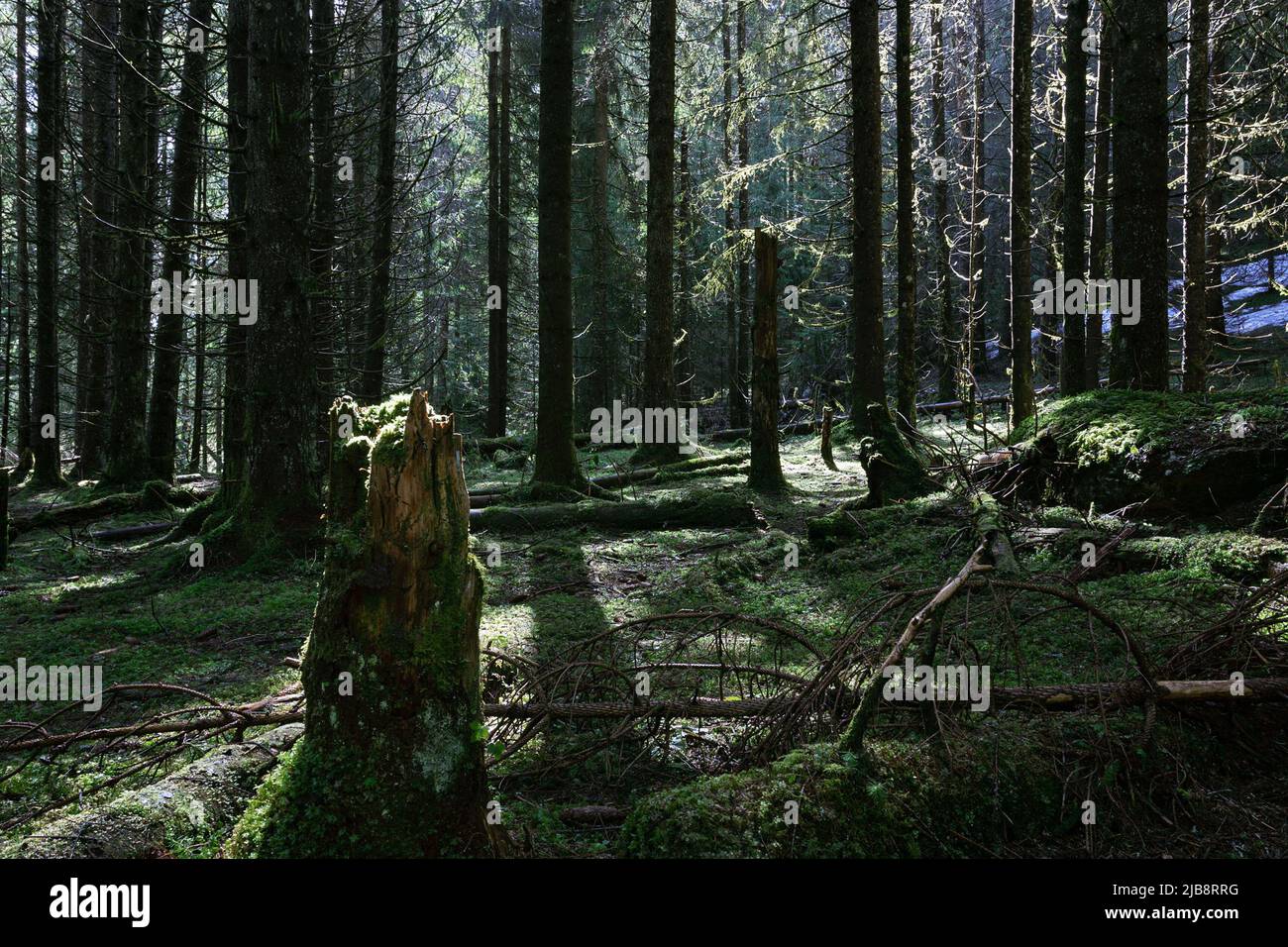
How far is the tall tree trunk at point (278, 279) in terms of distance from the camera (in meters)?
8.41

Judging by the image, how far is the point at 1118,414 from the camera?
7.78 metres

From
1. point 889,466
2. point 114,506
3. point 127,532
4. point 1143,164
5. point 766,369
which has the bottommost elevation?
point 127,532

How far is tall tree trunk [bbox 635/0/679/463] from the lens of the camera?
15.1m

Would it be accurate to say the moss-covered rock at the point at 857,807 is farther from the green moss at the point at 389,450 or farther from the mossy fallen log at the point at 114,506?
the mossy fallen log at the point at 114,506

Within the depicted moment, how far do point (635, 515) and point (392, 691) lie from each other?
7.85 meters

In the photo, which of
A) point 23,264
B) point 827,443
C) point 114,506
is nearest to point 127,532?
point 114,506

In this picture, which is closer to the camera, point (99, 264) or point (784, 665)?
point (784, 665)

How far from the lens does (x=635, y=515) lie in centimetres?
1062

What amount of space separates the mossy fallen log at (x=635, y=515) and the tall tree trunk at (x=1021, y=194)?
7533 millimetres

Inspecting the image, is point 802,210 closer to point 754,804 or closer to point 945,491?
point 945,491

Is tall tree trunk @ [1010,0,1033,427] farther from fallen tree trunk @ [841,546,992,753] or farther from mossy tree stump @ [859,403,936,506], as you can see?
fallen tree trunk @ [841,546,992,753]

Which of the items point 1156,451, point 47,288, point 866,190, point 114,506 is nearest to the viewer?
point 1156,451

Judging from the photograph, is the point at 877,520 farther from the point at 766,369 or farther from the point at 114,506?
the point at 114,506

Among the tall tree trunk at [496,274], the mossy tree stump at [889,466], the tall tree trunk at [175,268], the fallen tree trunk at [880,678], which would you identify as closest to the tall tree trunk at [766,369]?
the mossy tree stump at [889,466]
